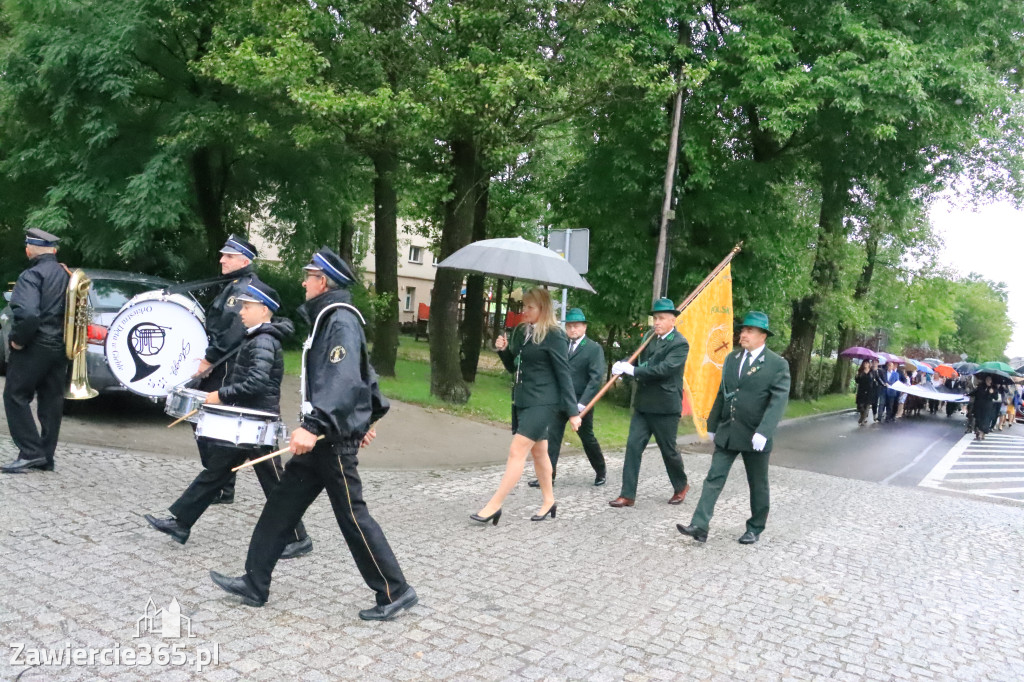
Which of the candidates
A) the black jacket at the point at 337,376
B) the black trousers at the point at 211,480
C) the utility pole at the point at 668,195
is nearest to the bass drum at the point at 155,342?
the black trousers at the point at 211,480

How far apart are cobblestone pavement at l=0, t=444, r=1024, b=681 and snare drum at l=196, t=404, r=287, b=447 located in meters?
0.85

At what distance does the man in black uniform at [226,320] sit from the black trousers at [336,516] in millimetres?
1565

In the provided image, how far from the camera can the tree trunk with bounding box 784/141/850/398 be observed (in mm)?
18438

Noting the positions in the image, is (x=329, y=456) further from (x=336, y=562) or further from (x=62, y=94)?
(x=62, y=94)

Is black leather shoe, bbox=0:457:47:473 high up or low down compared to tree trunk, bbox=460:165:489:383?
down

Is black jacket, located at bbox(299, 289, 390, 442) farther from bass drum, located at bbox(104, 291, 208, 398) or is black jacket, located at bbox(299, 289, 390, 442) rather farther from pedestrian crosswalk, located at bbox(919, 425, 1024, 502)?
pedestrian crosswalk, located at bbox(919, 425, 1024, 502)

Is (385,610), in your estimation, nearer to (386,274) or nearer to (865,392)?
(386,274)

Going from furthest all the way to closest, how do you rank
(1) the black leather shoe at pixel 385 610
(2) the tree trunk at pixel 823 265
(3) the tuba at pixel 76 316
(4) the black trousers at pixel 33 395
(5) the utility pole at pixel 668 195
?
1. (2) the tree trunk at pixel 823 265
2. (5) the utility pole at pixel 668 195
3. (3) the tuba at pixel 76 316
4. (4) the black trousers at pixel 33 395
5. (1) the black leather shoe at pixel 385 610

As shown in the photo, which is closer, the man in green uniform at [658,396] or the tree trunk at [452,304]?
the man in green uniform at [658,396]

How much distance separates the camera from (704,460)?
12.4m

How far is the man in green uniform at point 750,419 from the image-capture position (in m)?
6.88

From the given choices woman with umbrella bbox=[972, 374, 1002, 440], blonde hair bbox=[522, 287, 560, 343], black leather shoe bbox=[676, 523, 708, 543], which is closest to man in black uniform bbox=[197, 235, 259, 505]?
blonde hair bbox=[522, 287, 560, 343]

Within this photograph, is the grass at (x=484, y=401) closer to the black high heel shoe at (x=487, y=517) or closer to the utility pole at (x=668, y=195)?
the utility pole at (x=668, y=195)

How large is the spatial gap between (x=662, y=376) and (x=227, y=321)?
13.0 ft
